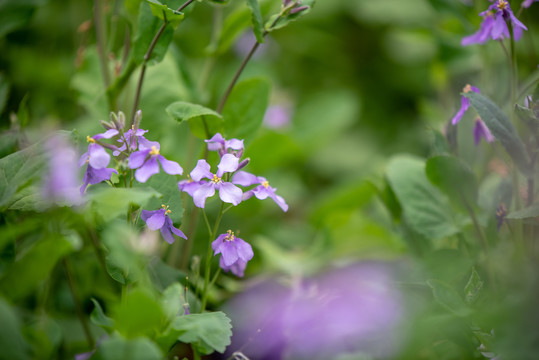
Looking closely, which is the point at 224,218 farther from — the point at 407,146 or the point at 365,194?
the point at 407,146

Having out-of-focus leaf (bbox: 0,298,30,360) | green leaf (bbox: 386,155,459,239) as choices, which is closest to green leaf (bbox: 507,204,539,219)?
green leaf (bbox: 386,155,459,239)

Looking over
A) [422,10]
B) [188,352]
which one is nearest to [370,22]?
[422,10]

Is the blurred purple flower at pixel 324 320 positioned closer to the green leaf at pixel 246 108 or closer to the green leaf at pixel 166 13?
the green leaf at pixel 246 108

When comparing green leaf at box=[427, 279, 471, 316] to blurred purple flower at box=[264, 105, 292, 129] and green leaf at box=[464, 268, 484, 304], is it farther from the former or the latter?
blurred purple flower at box=[264, 105, 292, 129]

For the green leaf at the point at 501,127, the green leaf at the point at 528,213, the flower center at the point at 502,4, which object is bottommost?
the green leaf at the point at 528,213

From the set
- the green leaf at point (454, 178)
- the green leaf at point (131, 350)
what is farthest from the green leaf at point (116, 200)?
the green leaf at point (454, 178)
